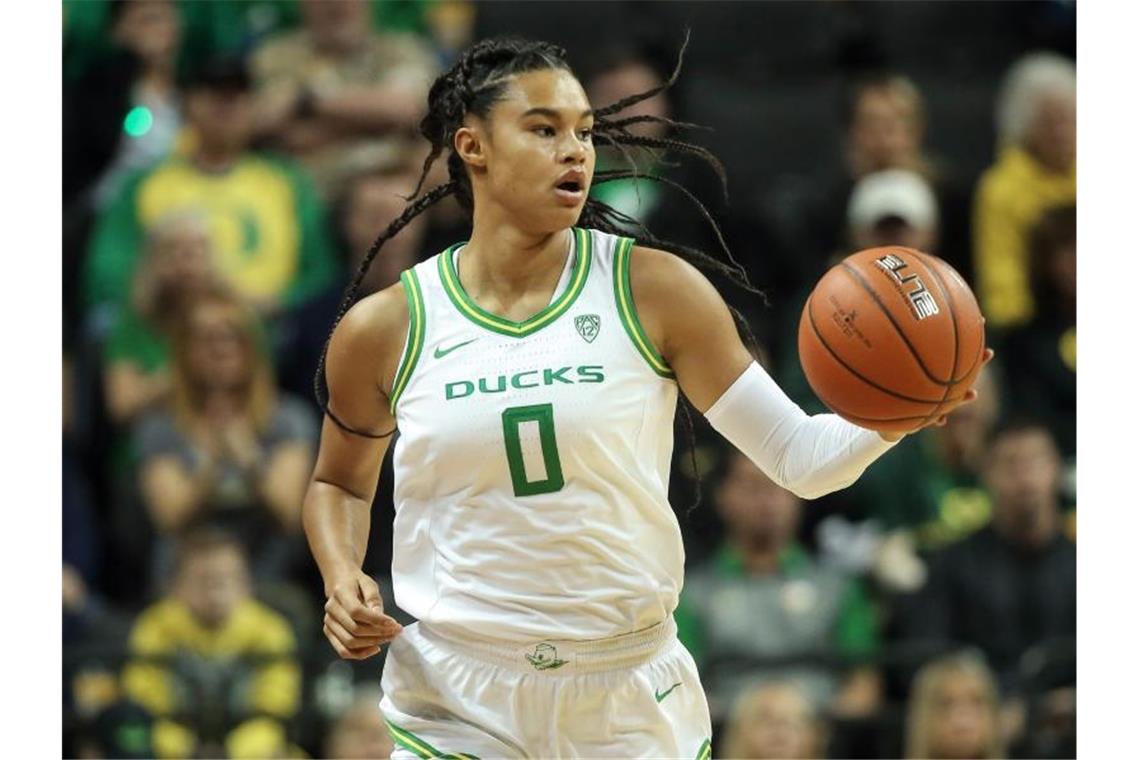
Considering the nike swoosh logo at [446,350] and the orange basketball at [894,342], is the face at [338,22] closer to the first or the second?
the nike swoosh logo at [446,350]

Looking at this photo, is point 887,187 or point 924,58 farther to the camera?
point 924,58

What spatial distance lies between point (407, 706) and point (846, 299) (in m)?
1.29

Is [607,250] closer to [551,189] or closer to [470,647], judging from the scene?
[551,189]

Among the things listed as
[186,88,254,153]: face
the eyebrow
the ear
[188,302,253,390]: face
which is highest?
[186,88,254,153]: face

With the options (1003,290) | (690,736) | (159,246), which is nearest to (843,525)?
(1003,290)

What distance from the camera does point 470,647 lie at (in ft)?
12.4

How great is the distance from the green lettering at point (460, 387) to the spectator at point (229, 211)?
4.21m

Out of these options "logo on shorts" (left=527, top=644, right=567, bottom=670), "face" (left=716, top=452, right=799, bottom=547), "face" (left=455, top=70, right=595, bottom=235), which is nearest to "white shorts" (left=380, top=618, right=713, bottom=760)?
"logo on shorts" (left=527, top=644, right=567, bottom=670)

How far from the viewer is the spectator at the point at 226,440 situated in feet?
24.6

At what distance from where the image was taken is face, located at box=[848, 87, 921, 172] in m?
7.80

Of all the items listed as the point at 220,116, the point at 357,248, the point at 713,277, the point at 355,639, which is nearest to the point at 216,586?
the point at 357,248

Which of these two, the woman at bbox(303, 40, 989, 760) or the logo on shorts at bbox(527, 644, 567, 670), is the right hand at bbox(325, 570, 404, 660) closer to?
the woman at bbox(303, 40, 989, 760)

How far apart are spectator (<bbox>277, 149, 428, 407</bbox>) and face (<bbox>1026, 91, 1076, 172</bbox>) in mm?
2762

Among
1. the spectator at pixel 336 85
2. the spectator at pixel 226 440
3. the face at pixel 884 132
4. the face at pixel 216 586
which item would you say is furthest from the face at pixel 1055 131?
the face at pixel 216 586
